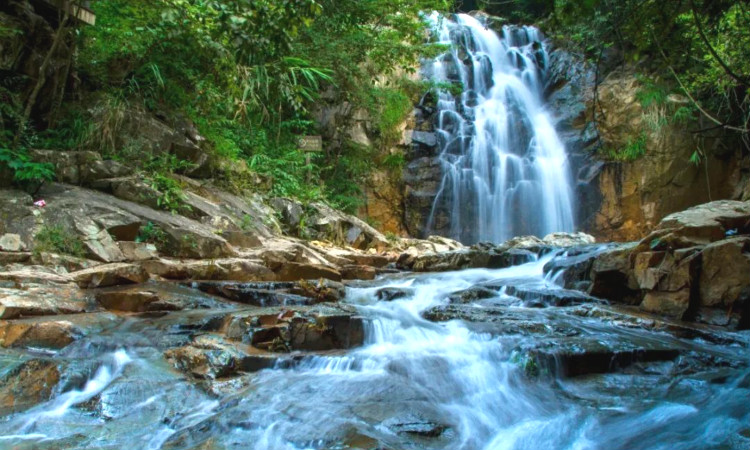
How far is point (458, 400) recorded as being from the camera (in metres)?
3.64

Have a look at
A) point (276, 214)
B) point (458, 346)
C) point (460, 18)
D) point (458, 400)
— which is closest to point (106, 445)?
point (458, 400)

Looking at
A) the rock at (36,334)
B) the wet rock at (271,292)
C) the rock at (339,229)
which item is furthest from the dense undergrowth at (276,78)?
the rock at (36,334)

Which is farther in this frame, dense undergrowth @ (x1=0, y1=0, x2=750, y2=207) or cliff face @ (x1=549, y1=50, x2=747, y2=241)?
cliff face @ (x1=549, y1=50, x2=747, y2=241)

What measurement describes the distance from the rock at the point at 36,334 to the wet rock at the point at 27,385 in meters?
0.46

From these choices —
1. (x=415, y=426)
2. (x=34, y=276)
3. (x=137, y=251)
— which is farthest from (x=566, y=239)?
(x=34, y=276)

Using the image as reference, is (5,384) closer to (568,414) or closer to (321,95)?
(568,414)

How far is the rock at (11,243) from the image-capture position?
5133 mm

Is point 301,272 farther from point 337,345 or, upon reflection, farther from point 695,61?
point 695,61

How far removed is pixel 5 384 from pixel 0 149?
3710mm

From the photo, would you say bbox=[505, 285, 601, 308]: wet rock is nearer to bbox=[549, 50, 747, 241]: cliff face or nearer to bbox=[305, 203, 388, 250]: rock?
bbox=[305, 203, 388, 250]: rock

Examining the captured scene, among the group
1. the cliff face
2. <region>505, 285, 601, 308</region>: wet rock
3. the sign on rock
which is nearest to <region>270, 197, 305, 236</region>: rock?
the sign on rock

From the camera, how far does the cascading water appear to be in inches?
551

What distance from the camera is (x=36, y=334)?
379cm

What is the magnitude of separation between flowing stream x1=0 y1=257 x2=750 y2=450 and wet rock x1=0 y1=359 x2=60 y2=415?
0.08m
